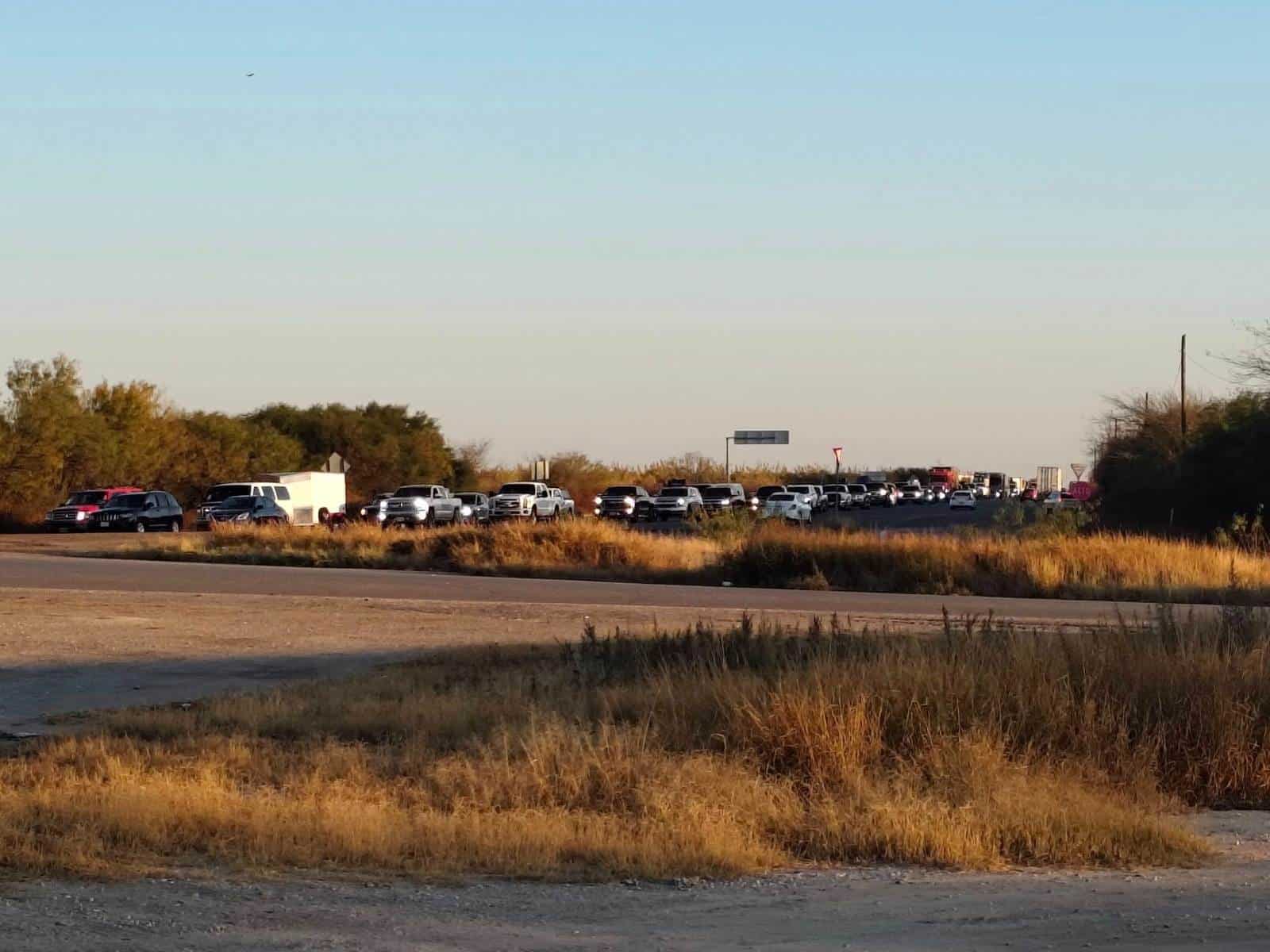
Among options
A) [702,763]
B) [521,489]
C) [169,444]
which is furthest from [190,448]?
[702,763]

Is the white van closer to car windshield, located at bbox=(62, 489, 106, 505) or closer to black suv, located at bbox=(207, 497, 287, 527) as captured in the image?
black suv, located at bbox=(207, 497, 287, 527)

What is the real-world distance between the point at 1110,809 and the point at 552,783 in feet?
12.1

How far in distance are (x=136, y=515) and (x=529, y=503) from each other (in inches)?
724

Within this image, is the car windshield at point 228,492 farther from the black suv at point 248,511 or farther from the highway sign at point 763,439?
the highway sign at point 763,439

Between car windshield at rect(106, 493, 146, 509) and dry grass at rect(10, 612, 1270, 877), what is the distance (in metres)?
49.6

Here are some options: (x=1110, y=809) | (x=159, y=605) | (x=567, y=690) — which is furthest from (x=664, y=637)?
(x=159, y=605)

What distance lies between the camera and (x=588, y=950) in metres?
7.93

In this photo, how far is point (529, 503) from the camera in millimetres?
76812

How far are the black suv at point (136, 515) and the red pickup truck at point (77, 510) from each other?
51cm

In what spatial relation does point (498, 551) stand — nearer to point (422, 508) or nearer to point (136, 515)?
point (136, 515)

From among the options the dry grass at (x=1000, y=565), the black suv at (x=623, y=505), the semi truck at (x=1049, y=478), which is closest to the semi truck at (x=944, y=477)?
the semi truck at (x=1049, y=478)

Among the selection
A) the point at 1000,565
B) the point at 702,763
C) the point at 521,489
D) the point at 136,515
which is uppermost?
the point at 521,489

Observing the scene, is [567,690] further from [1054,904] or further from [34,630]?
[34,630]

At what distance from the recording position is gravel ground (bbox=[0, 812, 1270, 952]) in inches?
318
